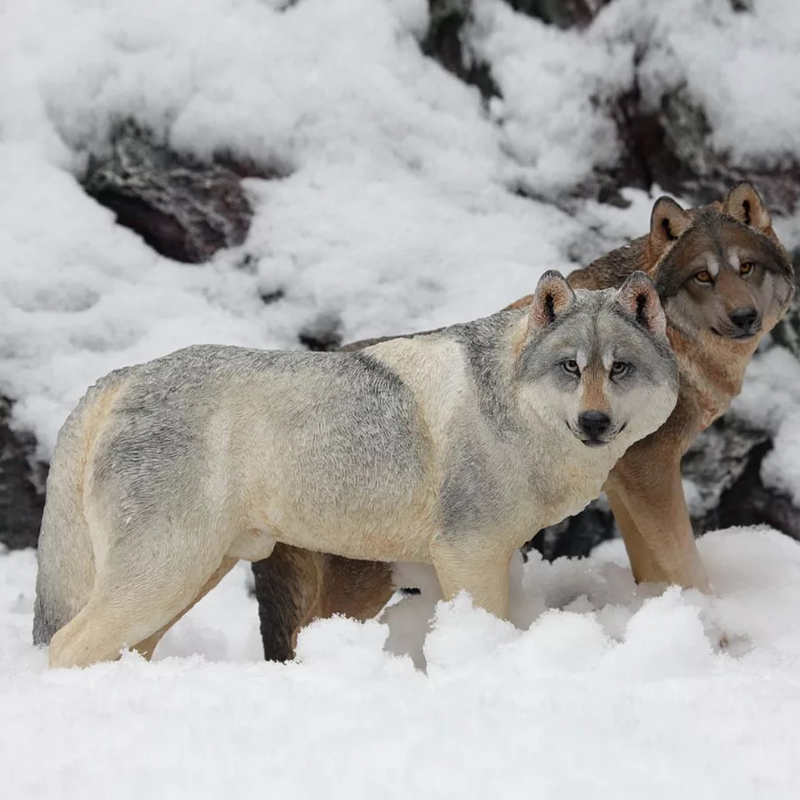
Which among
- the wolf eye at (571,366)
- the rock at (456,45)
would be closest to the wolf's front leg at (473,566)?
the wolf eye at (571,366)

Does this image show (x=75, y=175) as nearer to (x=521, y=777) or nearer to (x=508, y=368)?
(x=508, y=368)

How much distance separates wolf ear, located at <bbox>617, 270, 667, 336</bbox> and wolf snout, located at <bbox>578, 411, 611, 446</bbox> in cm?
32

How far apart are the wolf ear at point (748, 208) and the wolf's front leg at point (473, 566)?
129cm

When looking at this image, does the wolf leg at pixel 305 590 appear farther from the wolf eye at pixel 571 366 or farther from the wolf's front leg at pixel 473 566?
the wolf eye at pixel 571 366

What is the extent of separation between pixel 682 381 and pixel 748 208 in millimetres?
569

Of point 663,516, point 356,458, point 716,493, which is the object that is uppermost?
point 356,458

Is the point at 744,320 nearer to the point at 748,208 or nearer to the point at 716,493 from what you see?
the point at 748,208

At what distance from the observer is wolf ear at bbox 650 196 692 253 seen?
3.13 m

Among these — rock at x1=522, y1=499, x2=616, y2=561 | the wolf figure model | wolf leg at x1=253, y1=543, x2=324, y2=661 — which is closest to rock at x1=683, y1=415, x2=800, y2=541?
rock at x1=522, y1=499, x2=616, y2=561

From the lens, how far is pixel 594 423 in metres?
2.49

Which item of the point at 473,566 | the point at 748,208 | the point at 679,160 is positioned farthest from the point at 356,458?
the point at 679,160

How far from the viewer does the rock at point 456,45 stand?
4801 mm

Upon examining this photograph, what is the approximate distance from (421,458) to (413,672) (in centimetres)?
57

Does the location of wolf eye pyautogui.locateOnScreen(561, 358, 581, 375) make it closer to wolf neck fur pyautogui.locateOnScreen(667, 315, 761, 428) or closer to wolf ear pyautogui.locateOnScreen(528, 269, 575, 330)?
wolf ear pyautogui.locateOnScreen(528, 269, 575, 330)
